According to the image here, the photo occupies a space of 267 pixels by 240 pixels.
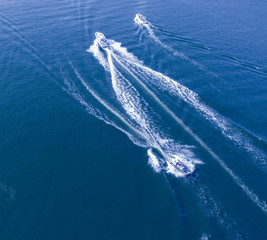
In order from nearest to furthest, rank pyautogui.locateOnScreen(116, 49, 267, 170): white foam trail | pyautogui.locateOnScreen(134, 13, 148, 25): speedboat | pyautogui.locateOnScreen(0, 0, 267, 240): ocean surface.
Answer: pyautogui.locateOnScreen(0, 0, 267, 240): ocean surface → pyautogui.locateOnScreen(116, 49, 267, 170): white foam trail → pyautogui.locateOnScreen(134, 13, 148, 25): speedboat

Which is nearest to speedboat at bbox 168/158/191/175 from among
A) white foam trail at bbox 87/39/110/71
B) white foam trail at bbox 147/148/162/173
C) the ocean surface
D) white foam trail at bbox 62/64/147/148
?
the ocean surface

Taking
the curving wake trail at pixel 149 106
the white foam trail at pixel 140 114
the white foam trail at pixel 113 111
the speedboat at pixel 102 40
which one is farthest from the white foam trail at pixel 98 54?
the white foam trail at pixel 113 111

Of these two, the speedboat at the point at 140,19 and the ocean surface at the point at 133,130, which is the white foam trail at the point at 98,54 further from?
the speedboat at the point at 140,19

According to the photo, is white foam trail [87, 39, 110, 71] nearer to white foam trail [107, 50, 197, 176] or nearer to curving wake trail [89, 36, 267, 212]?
curving wake trail [89, 36, 267, 212]

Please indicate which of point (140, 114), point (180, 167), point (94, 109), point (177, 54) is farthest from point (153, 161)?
point (177, 54)

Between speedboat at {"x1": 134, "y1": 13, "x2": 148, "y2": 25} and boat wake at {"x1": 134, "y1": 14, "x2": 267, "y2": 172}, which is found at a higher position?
speedboat at {"x1": 134, "y1": 13, "x2": 148, "y2": 25}
